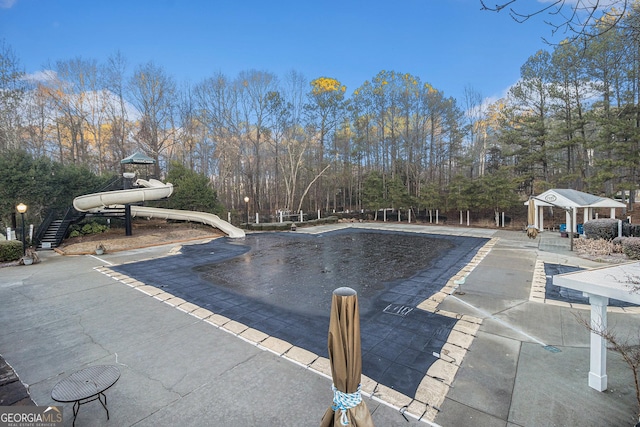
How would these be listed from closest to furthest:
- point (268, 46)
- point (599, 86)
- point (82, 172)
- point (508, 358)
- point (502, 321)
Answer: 1. point (508, 358)
2. point (502, 321)
3. point (82, 172)
4. point (599, 86)
5. point (268, 46)

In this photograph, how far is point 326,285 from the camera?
698cm

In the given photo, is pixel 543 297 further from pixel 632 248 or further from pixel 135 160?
pixel 135 160

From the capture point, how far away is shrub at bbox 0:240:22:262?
9.38 m

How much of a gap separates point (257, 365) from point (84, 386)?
1.76m

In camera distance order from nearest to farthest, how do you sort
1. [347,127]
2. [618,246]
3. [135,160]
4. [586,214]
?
[618,246]
[586,214]
[135,160]
[347,127]

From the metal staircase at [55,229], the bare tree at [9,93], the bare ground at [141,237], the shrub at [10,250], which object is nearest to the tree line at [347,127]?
the bare tree at [9,93]

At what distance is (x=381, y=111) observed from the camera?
24.8 metres

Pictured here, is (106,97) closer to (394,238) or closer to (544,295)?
(394,238)

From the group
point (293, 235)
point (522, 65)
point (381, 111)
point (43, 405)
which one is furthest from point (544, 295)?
point (381, 111)

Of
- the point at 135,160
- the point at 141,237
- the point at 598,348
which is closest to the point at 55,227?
the point at 141,237

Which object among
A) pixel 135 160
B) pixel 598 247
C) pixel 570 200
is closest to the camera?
pixel 598 247

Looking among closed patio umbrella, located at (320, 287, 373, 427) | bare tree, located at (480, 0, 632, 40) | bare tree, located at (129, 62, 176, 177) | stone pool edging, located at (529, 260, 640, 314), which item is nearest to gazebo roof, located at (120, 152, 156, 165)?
bare tree, located at (129, 62, 176, 177)

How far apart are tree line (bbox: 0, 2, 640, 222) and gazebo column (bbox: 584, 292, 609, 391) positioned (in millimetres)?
15481

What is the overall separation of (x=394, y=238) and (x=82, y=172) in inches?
650
